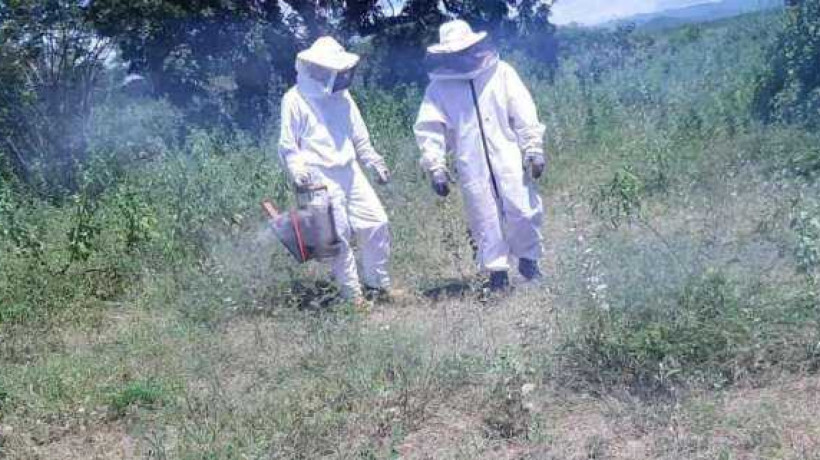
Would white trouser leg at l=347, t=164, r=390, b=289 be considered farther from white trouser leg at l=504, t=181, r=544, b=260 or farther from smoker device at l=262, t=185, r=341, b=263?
white trouser leg at l=504, t=181, r=544, b=260

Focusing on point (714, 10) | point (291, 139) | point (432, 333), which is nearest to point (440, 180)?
point (291, 139)

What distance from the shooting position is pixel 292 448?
12.0 ft

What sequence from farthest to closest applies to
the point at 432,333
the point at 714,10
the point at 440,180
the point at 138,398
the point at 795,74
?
the point at 714,10
the point at 795,74
the point at 440,180
the point at 432,333
the point at 138,398

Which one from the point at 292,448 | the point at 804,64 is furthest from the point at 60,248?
the point at 804,64

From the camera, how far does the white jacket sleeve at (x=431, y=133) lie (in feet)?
18.1

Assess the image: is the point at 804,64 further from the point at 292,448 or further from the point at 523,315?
the point at 292,448

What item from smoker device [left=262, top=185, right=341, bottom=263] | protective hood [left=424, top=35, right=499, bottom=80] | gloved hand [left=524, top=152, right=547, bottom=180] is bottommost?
smoker device [left=262, top=185, right=341, bottom=263]

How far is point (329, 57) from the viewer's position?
5.47 meters

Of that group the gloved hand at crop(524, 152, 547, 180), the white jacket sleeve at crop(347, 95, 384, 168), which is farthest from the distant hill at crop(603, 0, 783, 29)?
the white jacket sleeve at crop(347, 95, 384, 168)

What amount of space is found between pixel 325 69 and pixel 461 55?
0.80 meters

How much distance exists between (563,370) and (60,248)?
4.39m

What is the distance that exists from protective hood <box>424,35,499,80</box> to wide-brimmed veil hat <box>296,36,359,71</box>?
0.49 meters

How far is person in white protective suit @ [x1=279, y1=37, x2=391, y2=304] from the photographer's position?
549 cm

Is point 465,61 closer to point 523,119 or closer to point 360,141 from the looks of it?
point 523,119
